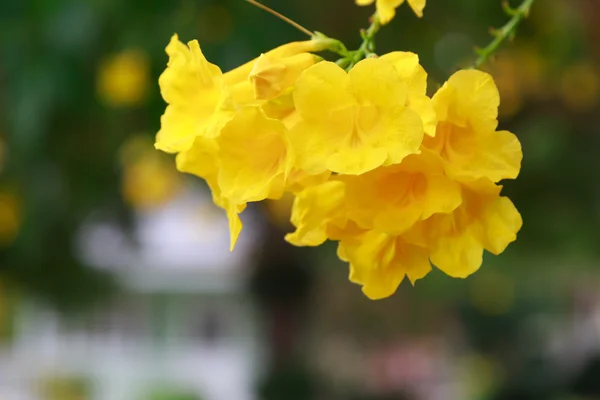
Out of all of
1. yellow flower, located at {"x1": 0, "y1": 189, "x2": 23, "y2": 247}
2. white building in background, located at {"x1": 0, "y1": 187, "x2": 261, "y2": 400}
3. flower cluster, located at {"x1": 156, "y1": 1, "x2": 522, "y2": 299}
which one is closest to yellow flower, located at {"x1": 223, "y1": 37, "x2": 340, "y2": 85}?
flower cluster, located at {"x1": 156, "y1": 1, "x2": 522, "y2": 299}

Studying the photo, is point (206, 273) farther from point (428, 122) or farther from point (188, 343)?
point (428, 122)

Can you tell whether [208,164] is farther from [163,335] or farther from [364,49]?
[163,335]

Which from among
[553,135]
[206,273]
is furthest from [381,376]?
[206,273]

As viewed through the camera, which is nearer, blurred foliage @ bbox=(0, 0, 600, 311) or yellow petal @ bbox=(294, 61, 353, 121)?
yellow petal @ bbox=(294, 61, 353, 121)

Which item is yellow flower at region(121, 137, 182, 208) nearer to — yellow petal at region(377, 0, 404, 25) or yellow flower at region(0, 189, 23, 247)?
yellow flower at region(0, 189, 23, 247)

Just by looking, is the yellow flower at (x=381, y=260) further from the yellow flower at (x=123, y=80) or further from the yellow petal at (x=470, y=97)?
the yellow flower at (x=123, y=80)

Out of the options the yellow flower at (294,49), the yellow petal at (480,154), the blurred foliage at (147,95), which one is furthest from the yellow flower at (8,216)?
the yellow petal at (480,154)
